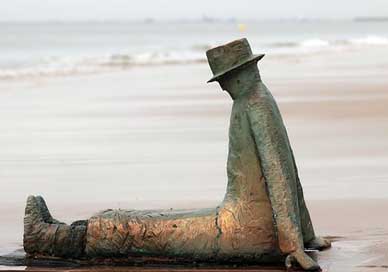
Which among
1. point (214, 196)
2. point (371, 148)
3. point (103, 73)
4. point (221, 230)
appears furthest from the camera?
point (103, 73)

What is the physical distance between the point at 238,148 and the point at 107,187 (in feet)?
12.5

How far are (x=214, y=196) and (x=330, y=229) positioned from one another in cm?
175

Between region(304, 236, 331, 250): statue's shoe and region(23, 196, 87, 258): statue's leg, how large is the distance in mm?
1273

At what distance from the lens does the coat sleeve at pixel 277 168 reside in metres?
6.23

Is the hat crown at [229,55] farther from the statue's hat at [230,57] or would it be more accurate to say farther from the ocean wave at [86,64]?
the ocean wave at [86,64]

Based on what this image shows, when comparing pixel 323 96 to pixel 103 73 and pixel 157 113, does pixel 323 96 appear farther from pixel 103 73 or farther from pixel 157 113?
pixel 103 73

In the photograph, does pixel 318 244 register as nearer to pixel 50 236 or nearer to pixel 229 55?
pixel 229 55

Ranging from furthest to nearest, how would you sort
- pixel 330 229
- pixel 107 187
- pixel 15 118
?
pixel 15 118 → pixel 107 187 → pixel 330 229

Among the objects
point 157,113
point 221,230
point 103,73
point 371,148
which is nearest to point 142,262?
point 221,230

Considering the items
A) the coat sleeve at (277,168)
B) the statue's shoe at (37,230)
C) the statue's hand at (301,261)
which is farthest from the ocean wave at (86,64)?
the statue's hand at (301,261)

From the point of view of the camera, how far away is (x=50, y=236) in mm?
6676

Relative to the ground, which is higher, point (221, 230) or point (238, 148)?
point (238, 148)

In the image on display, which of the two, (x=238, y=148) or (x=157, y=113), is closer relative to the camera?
(x=238, y=148)

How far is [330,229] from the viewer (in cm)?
793
